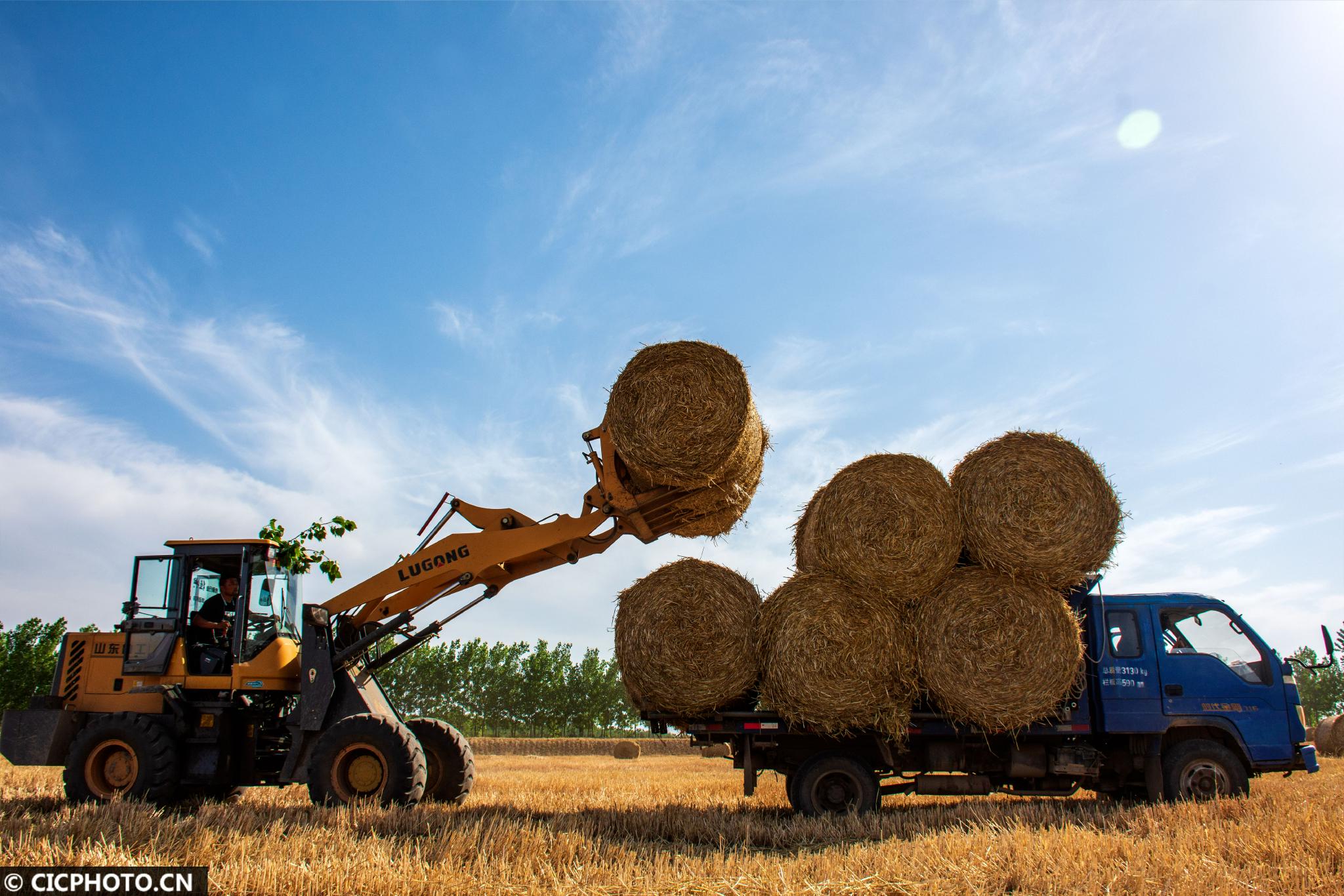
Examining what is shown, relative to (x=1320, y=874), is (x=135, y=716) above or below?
above

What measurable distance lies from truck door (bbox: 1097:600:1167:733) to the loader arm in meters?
4.03

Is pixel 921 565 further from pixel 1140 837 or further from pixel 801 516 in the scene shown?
pixel 1140 837

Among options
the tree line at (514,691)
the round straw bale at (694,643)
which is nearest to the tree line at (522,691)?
the tree line at (514,691)

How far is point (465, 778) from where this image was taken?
31.8 feet

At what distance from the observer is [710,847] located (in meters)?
6.86

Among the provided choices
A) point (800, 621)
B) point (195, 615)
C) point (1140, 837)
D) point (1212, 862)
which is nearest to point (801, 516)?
point (800, 621)

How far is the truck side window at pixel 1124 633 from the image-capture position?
8633 mm

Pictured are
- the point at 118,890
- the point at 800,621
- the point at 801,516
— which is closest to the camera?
the point at 118,890

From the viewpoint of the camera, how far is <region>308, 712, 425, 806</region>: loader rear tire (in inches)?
322

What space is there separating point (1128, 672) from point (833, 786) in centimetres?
294

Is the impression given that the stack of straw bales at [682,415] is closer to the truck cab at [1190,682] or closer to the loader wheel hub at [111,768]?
the truck cab at [1190,682]

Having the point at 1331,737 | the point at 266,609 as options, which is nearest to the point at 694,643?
the point at 266,609

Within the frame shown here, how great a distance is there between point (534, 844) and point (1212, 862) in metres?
4.08

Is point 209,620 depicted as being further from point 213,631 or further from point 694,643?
point 694,643
